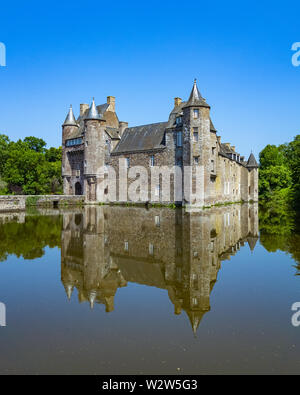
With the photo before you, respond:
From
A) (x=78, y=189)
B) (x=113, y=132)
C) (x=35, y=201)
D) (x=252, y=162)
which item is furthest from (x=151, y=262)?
(x=252, y=162)

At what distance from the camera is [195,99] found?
102ft

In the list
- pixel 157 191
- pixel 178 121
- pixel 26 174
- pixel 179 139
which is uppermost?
pixel 178 121

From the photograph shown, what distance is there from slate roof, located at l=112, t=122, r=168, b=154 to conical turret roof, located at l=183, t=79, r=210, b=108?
5.81m

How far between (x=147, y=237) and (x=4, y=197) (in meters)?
21.3

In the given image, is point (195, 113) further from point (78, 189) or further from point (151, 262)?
point (151, 262)

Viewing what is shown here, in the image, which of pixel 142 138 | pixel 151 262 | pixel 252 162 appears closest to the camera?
pixel 151 262

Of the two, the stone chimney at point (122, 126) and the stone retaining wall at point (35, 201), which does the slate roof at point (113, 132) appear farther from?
the stone retaining wall at point (35, 201)

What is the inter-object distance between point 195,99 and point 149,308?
28006 mm

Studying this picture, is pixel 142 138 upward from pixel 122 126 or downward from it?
downward

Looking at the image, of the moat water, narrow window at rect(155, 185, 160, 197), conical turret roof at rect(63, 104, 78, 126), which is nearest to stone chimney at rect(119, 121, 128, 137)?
conical turret roof at rect(63, 104, 78, 126)

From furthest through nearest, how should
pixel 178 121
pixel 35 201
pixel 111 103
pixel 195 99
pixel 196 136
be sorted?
pixel 111 103
pixel 35 201
pixel 178 121
pixel 196 136
pixel 195 99

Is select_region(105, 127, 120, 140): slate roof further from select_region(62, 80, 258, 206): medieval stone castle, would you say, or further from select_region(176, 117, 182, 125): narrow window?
select_region(176, 117, 182, 125): narrow window

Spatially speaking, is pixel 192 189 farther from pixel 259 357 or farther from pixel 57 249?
pixel 259 357

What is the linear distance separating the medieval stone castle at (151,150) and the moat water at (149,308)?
20991mm
